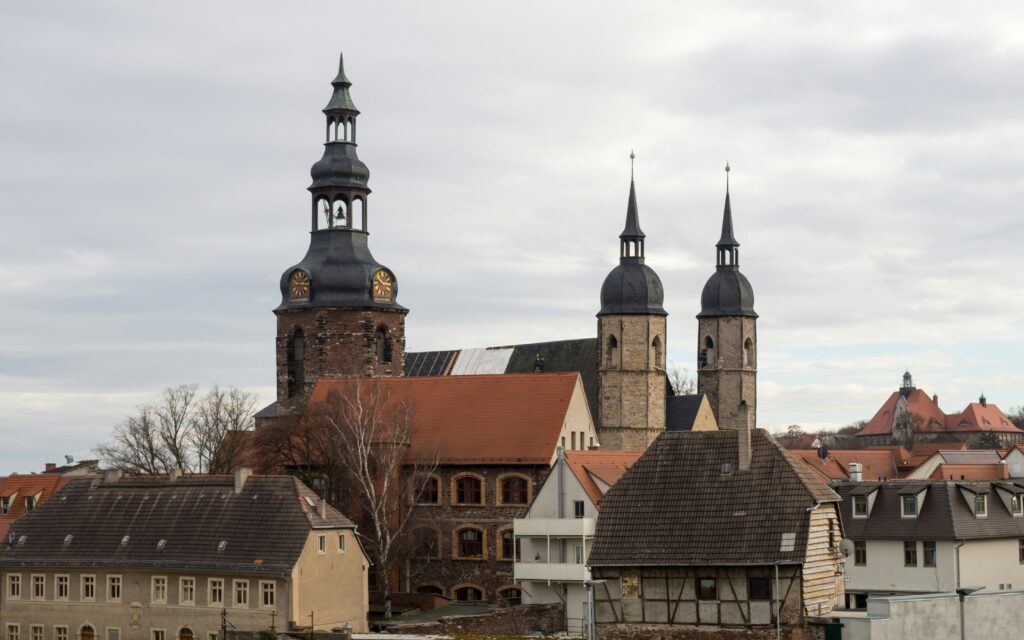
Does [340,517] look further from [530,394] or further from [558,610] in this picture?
[530,394]

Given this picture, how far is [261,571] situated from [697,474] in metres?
15.5

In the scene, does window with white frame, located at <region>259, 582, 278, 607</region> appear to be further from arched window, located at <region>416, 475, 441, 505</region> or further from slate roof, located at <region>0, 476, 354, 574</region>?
arched window, located at <region>416, 475, 441, 505</region>

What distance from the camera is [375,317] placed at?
80.2 metres

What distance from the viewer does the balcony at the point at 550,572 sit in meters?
58.1

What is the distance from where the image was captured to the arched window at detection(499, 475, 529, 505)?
6738 cm

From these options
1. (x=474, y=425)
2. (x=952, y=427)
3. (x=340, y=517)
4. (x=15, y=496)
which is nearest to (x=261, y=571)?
(x=340, y=517)

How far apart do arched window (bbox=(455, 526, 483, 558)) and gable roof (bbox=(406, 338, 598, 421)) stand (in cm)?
1924

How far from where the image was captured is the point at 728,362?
106 metres

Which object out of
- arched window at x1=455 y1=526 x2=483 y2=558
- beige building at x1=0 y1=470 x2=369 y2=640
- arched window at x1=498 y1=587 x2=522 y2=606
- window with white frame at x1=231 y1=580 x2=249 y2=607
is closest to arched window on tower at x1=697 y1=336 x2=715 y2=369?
arched window at x1=455 y1=526 x2=483 y2=558

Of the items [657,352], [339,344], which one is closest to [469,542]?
[339,344]

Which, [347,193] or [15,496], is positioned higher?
[347,193]

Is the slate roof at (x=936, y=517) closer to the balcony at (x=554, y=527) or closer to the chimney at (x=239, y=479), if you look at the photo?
the balcony at (x=554, y=527)

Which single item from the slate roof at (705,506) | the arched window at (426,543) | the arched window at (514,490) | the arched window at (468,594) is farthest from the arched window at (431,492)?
the slate roof at (705,506)

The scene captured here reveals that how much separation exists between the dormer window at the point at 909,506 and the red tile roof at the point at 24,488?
128 ft
